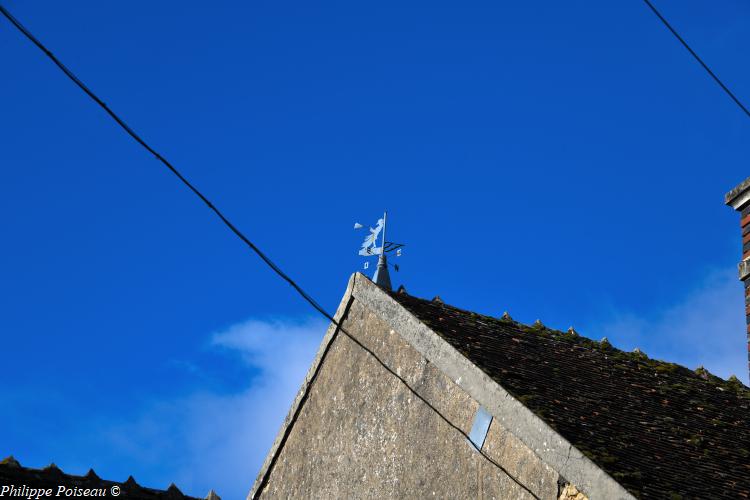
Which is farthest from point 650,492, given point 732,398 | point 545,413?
point 732,398

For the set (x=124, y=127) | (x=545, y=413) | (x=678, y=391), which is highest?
(x=678, y=391)

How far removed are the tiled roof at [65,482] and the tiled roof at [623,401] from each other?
3.04m

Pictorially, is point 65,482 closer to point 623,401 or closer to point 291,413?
point 291,413

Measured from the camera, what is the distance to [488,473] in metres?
7.83

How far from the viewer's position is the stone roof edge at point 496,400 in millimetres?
6887

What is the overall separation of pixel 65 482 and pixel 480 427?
4219mm

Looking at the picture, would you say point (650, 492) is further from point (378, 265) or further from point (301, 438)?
point (378, 265)

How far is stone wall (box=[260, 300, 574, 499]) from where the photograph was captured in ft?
25.6

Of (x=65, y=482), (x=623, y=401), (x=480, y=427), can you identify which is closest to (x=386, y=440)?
(x=480, y=427)

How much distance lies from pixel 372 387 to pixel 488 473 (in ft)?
6.18

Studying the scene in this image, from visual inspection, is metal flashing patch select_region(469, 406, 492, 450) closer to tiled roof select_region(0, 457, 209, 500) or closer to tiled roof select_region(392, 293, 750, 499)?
tiled roof select_region(392, 293, 750, 499)

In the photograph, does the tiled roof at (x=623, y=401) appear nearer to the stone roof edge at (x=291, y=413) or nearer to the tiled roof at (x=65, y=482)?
the stone roof edge at (x=291, y=413)

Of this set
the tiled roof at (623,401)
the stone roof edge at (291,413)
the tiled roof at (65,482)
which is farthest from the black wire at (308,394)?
the tiled roof at (65,482)

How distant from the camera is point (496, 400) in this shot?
7.88 meters
